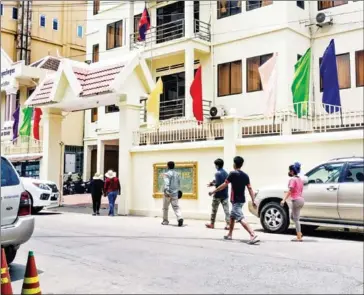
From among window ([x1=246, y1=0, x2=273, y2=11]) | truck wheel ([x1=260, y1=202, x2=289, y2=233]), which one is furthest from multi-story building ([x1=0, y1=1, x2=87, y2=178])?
truck wheel ([x1=260, y1=202, x2=289, y2=233])

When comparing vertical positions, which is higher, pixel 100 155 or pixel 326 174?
pixel 100 155

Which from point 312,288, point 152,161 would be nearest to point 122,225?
point 152,161

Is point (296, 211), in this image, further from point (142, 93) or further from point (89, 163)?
point (89, 163)

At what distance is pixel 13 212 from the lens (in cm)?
564

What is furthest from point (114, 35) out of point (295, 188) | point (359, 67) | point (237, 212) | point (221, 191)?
point (295, 188)

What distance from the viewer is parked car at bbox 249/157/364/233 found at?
7.90m

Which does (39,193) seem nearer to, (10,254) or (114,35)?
(10,254)

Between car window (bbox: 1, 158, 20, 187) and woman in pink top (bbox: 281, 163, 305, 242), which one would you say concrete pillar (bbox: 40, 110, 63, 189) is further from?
car window (bbox: 1, 158, 20, 187)

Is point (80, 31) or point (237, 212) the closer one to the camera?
point (237, 212)

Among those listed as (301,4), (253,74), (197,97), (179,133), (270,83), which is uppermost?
(301,4)

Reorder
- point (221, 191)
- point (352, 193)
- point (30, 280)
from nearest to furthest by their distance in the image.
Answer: point (30, 280) < point (352, 193) < point (221, 191)

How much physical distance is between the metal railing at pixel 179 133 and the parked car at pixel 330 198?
3.54 m

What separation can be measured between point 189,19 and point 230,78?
2984mm

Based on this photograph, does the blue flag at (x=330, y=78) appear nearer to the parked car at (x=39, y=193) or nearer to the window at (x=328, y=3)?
the window at (x=328, y=3)
